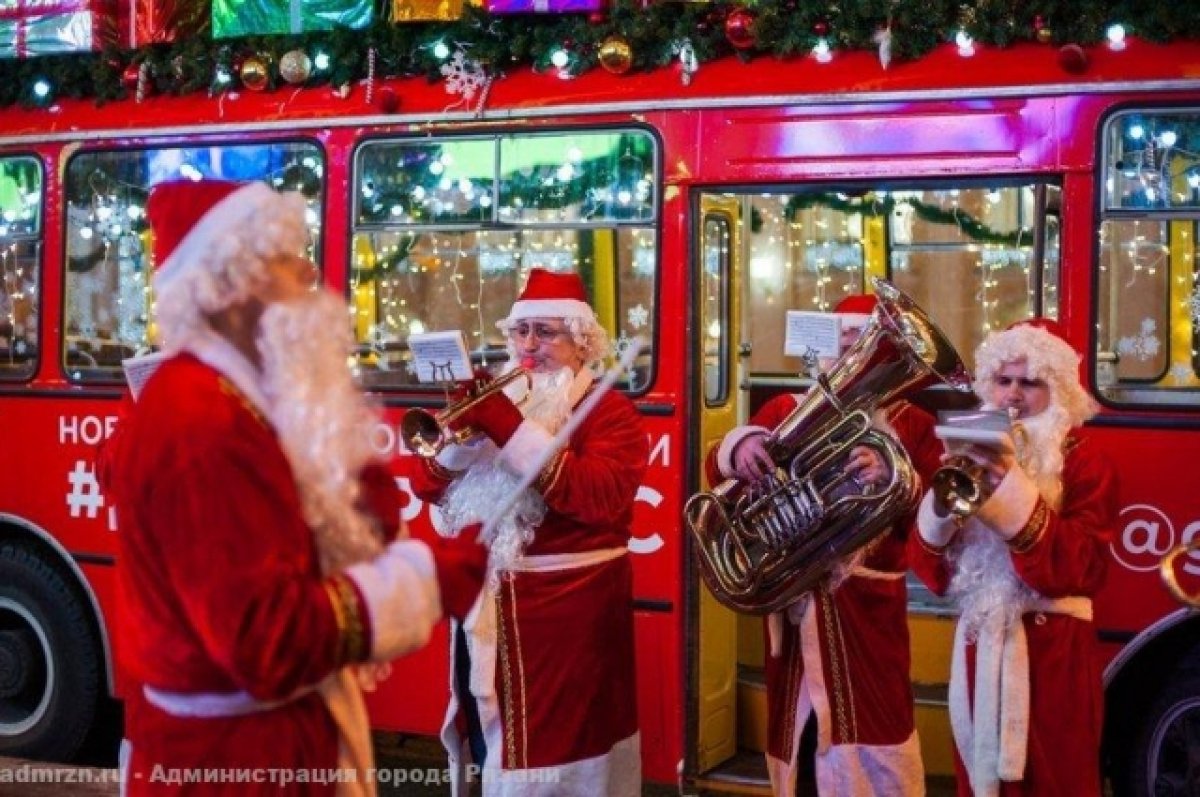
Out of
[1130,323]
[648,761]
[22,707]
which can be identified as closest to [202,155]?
[22,707]

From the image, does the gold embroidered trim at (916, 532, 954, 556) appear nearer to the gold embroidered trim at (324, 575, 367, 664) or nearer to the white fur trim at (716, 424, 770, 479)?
the white fur trim at (716, 424, 770, 479)

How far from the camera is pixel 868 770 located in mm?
5680

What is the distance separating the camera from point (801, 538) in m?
5.62

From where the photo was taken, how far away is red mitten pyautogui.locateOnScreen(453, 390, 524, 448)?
5.70 meters

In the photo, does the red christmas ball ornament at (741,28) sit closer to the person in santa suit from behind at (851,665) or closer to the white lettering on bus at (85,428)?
the person in santa suit from behind at (851,665)

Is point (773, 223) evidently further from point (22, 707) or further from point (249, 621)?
point (249, 621)

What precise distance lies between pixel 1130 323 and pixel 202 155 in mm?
4163

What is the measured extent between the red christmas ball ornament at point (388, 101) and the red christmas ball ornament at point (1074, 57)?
9.13 ft

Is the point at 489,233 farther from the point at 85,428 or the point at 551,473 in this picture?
the point at 85,428

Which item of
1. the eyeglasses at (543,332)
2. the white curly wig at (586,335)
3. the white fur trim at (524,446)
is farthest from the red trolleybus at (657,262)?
the white fur trim at (524,446)

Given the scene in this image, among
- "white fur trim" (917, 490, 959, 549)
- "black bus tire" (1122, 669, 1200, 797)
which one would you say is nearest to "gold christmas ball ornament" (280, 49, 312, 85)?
"white fur trim" (917, 490, 959, 549)

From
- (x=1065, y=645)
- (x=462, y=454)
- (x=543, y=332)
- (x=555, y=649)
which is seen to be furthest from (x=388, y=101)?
(x=1065, y=645)

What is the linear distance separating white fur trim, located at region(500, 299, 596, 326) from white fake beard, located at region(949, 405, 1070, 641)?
1.74 m

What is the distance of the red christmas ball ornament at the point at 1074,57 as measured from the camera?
19.3ft
